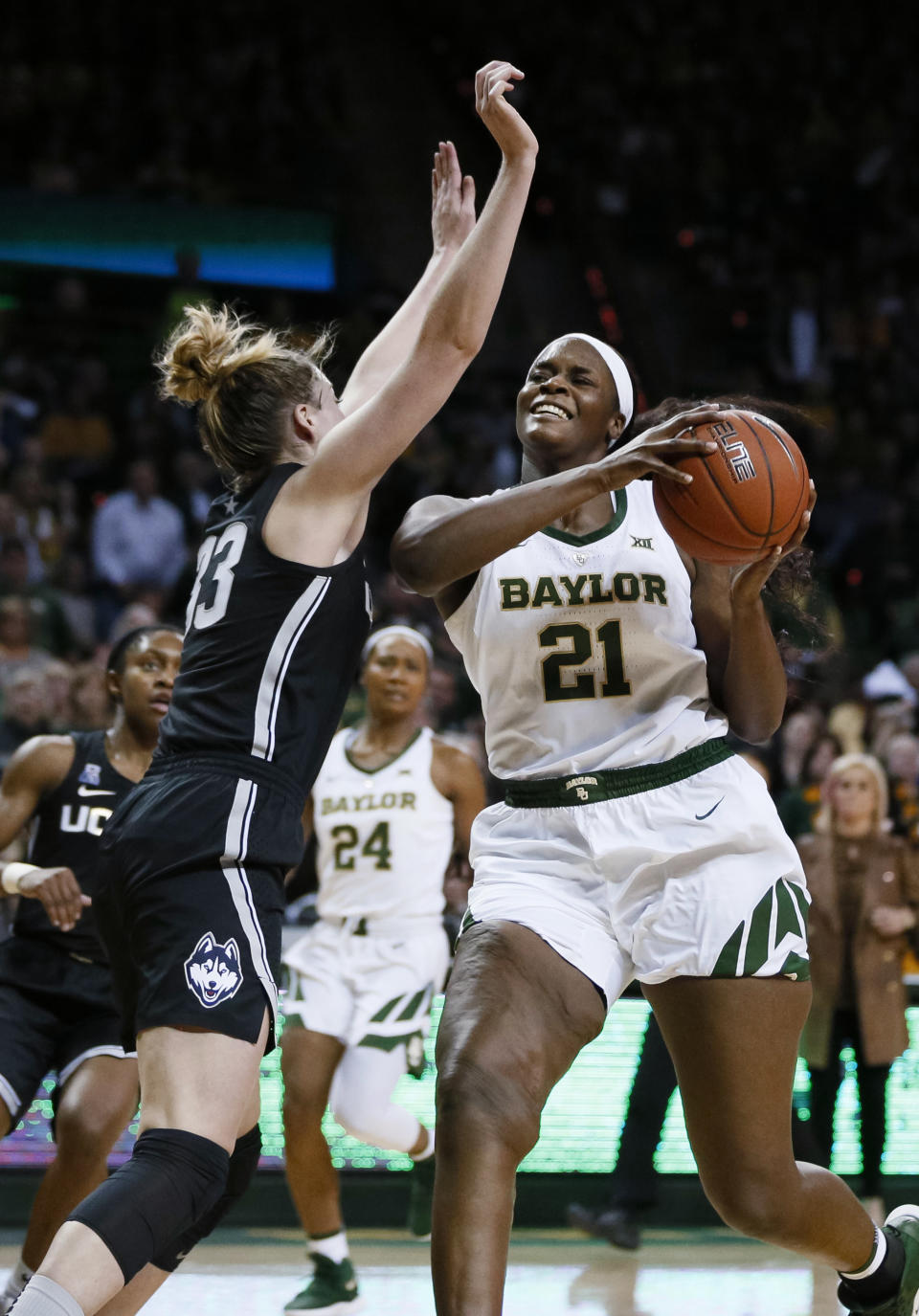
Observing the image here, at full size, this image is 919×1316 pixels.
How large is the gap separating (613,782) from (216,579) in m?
0.91

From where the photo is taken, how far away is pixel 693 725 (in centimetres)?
350

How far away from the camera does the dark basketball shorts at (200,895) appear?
2.97 m

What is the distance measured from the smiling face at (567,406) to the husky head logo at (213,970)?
131 centimetres

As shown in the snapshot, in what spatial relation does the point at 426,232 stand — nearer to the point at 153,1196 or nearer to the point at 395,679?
the point at 395,679

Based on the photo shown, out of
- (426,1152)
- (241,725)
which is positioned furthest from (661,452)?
(426,1152)

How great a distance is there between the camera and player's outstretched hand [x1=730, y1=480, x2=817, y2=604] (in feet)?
11.1

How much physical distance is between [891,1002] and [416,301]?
3653 mm

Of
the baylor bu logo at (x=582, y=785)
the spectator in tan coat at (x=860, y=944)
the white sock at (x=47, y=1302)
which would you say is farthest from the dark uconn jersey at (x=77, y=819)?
the spectator in tan coat at (x=860, y=944)

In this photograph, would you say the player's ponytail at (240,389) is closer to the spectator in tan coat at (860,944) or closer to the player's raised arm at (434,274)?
the player's raised arm at (434,274)

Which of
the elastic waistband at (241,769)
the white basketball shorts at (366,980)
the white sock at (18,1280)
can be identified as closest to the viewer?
the elastic waistband at (241,769)

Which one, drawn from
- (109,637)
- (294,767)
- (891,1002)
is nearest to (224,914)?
(294,767)

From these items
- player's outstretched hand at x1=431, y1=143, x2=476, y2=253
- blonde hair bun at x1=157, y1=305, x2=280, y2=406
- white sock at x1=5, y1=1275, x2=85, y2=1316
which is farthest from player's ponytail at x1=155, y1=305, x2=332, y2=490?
white sock at x1=5, y1=1275, x2=85, y2=1316

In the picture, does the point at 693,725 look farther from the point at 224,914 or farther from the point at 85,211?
the point at 85,211

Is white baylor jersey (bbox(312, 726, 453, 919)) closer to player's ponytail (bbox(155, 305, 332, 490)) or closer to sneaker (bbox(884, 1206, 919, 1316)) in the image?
sneaker (bbox(884, 1206, 919, 1316))
